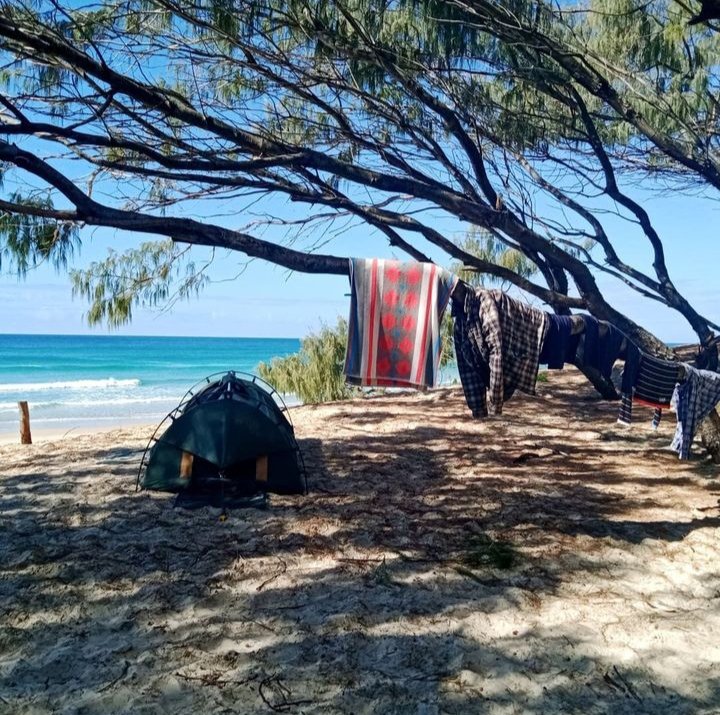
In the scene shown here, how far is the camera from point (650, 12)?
5941mm

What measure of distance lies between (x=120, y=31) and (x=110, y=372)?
3593 centimetres

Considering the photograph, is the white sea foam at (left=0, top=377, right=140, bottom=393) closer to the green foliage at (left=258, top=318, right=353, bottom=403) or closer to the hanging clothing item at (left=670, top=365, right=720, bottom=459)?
the green foliage at (left=258, top=318, right=353, bottom=403)

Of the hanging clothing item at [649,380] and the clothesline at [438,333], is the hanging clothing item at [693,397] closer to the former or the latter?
the hanging clothing item at [649,380]

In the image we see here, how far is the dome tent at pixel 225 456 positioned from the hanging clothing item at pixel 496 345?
7.36 feet

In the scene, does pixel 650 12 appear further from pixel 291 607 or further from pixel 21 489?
pixel 21 489

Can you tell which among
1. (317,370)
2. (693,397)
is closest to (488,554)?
(693,397)

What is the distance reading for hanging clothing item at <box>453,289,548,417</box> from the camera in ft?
13.7

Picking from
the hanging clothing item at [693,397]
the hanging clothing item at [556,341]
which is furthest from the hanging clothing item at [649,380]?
the hanging clothing item at [556,341]

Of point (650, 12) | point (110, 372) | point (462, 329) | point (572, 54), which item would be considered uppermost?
point (650, 12)

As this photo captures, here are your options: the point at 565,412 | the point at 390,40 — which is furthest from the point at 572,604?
the point at 565,412

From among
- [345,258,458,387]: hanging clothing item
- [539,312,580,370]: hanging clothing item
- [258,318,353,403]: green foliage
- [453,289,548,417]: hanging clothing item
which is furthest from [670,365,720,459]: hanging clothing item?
[258,318,353,403]: green foliage

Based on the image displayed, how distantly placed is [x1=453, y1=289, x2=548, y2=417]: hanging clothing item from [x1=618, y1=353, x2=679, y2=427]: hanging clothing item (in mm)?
945

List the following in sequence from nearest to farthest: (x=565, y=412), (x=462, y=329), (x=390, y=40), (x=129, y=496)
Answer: (x=462, y=329), (x=390, y=40), (x=129, y=496), (x=565, y=412)

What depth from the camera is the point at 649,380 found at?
4.80 m
